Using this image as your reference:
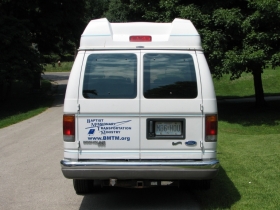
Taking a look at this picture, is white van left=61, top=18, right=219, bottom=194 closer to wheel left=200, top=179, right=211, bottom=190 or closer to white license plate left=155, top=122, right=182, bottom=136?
white license plate left=155, top=122, right=182, bottom=136

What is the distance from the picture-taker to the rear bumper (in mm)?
5828

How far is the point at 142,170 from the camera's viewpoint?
5.82m

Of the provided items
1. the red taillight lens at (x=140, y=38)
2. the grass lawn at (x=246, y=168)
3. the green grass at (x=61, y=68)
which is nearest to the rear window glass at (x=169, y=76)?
the red taillight lens at (x=140, y=38)

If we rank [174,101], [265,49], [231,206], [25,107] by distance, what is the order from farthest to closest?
[25,107], [265,49], [231,206], [174,101]

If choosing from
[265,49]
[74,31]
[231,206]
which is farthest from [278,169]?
[74,31]

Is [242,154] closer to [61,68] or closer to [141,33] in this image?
[141,33]

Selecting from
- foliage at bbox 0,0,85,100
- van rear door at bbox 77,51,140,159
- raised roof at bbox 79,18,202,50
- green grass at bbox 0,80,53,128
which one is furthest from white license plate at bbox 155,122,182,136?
foliage at bbox 0,0,85,100

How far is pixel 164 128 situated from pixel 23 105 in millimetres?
17829

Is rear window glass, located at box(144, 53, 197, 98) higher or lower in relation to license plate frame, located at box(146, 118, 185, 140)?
higher

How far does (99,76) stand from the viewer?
6059 millimetres

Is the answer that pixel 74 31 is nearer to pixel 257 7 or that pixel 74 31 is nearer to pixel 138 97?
pixel 257 7

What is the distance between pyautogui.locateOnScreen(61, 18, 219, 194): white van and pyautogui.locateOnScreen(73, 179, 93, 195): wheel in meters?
0.85

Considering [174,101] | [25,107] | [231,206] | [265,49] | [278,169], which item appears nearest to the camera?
[174,101]

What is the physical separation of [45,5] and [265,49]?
43.0 feet
